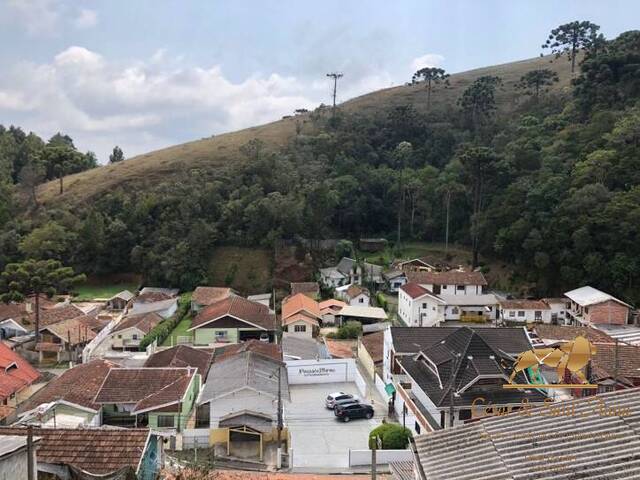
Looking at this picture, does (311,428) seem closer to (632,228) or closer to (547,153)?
(632,228)

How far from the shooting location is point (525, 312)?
35406 mm

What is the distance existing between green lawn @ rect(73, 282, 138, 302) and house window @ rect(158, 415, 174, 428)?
89.8 ft

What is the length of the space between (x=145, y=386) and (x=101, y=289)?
2948cm

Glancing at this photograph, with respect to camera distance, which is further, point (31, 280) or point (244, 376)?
point (31, 280)

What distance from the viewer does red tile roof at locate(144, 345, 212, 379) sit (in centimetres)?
2669

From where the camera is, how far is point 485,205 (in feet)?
163

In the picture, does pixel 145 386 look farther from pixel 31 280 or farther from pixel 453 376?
pixel 31 280

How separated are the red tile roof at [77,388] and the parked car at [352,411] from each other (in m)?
8.93

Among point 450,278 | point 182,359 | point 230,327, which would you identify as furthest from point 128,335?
point 450,278

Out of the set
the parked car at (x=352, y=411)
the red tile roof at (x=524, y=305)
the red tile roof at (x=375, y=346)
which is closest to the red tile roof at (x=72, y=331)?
the red tile roof at (x=375, y=346)

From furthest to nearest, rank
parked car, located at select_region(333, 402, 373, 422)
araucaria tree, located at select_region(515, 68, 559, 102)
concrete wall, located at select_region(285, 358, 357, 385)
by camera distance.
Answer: araucaria tree, located at select_region(515, 68, 559, 102) < concrete wall, located at select_region(285, 358, 357, 385) < parked car, located at select_region(333, 402, 373, 422)

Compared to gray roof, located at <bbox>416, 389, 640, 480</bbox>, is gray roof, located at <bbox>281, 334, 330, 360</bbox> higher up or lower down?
lower down

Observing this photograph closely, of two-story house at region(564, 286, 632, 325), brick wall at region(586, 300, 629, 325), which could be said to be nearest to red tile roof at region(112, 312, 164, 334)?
two-story house at region(564, 286, 632, 325)

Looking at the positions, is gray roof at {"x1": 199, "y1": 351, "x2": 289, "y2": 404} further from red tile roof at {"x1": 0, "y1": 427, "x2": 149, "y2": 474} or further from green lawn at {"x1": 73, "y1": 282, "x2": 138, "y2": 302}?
green lawn at {"x1": 73, "y1": 282, "x2": 138, "y2": 302}
